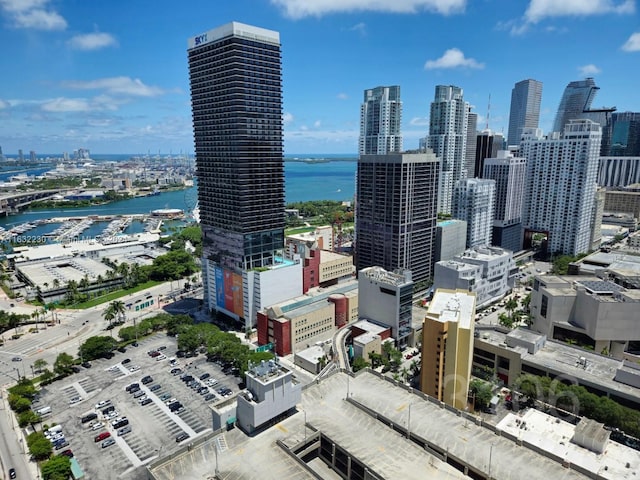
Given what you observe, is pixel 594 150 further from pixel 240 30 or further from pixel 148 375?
pixel 148 375

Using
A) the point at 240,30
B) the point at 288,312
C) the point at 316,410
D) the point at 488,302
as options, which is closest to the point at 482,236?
the point at 488,302

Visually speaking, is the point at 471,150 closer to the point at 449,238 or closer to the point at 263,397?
the point at 449,238

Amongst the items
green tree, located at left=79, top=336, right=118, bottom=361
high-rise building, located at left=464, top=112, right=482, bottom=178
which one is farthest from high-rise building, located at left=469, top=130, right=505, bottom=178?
green tree, located at left=79, top=336, right=118, bottom=361

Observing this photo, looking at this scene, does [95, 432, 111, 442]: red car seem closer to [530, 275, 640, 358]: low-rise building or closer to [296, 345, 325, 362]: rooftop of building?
[296, 345, 325, 362]: rooftop of building

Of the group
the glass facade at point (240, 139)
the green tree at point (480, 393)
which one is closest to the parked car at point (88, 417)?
the glass facade at point (240, 139)

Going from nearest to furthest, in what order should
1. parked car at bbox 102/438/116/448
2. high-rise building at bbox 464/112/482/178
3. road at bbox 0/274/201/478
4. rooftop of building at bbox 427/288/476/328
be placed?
road at bbox 0/274/201/478 → parked car at bbox 102/438/116/448 → rooftop of building at bbox 427/288/476/328 → high-rise building at bbox 464/112/482/178

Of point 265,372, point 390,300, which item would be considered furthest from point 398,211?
point 265,372
